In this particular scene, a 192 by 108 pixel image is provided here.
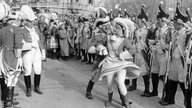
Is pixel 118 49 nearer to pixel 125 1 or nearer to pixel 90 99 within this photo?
pixel 90 99

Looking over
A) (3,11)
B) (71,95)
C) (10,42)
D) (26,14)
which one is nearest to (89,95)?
(71,95)

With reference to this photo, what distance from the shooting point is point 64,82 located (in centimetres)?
838

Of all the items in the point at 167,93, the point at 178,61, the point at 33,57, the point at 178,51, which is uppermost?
the point at 178,51

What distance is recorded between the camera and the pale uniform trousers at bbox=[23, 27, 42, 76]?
6.91 m

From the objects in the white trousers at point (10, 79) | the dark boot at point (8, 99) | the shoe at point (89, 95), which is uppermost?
the white trousers at point (10, 79)

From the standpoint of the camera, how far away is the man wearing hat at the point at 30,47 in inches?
270

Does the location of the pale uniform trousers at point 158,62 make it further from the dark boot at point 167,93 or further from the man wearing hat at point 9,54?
the man wearing hat at point 9,54

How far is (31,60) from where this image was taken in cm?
701

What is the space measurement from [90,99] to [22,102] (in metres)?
1.59

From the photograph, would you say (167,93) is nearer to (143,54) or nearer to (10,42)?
(143,54)

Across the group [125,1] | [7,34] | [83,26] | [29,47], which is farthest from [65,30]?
[125,1]

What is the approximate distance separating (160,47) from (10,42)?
11.4 ft

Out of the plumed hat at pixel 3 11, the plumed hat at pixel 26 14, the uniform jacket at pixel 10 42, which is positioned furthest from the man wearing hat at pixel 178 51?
the plumed hat at pixel 3 11

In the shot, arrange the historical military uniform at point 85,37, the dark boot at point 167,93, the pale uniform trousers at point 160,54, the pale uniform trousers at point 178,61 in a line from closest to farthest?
the pale uniform trousers at point 178,61, the dark boot at point 167,93, the pale uniform trousers at point 160,54, the historical military uniform at point 85,37
